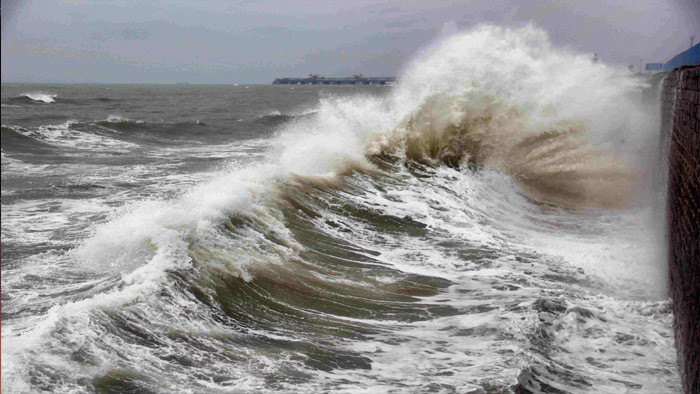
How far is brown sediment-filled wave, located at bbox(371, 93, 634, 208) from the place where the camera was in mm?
14344

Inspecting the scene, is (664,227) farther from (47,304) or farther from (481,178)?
(47,304)

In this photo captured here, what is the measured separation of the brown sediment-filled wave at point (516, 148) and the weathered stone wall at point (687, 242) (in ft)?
20.2

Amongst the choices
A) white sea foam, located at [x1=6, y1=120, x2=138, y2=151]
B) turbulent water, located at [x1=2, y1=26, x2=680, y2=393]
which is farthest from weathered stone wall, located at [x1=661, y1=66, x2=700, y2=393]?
white sea foam, located at [x1=6, y1=120, x2=138, y2=151]

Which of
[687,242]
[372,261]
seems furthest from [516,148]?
[687,242]

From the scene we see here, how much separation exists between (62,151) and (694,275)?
1936cm

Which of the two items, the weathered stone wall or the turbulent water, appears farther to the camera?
the turbulent water

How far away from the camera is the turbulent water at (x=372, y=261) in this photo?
5.03m

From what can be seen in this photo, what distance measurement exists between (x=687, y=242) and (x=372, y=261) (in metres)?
4.19

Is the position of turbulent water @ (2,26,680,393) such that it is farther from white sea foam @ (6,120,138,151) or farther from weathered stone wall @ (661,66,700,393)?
white sea foam @ (6,120,138,151)

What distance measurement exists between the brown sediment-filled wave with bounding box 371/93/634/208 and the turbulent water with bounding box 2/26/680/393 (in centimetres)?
7

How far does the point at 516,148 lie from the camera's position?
56.3 feet

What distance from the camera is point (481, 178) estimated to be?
15.4 meters

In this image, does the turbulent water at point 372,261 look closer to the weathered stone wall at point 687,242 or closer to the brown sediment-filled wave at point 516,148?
the brown sediment-filled wave at point 516,148

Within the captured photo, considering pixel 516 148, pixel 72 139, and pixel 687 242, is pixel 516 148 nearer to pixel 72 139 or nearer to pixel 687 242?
pixel 687 242
